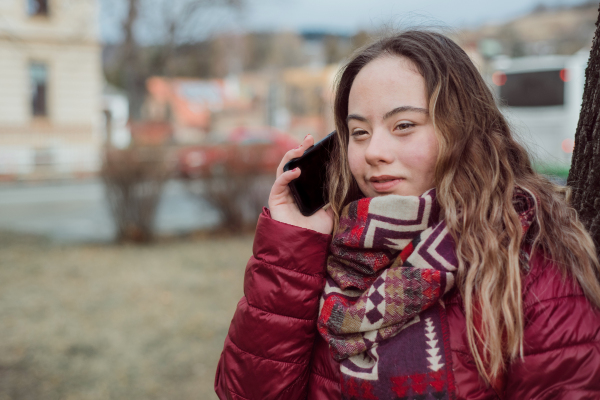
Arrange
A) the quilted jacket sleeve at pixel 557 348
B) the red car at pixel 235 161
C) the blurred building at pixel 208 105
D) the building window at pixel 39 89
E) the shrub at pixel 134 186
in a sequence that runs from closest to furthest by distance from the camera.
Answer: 1. the quilted jacket sleeve at pixel 557 348
2. the shrub at pixel 134 186
3. the red car at pixel 235 161
4. the building window at pixel 39 89
5. the blurred building at pixel 208 105

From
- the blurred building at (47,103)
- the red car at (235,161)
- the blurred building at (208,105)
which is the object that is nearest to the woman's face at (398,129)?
the red car at (235,161)

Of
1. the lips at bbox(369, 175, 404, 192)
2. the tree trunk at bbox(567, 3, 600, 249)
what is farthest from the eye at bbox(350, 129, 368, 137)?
the tree trunk at bbox(567, 3, 600, 249)

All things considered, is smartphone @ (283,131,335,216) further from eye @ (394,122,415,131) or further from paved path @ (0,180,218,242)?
paved path @ (0,180,218,242)

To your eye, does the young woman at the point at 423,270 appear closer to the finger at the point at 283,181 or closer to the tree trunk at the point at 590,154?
the finger at the point at 283,181

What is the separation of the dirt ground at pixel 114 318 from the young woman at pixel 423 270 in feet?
8.15

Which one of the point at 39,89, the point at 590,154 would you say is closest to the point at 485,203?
the point at 590,154

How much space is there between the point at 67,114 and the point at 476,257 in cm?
2148

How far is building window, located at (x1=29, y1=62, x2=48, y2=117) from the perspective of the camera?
65.6 feet

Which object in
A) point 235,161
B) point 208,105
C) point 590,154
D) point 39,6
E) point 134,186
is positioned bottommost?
point 208,105

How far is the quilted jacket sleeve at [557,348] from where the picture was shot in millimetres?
1235

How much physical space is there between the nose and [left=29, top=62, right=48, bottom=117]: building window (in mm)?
21306

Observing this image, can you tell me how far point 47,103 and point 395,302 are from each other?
21643 mm

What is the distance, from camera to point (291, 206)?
1.64 metres

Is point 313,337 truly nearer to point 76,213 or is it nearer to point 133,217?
point 133,217
